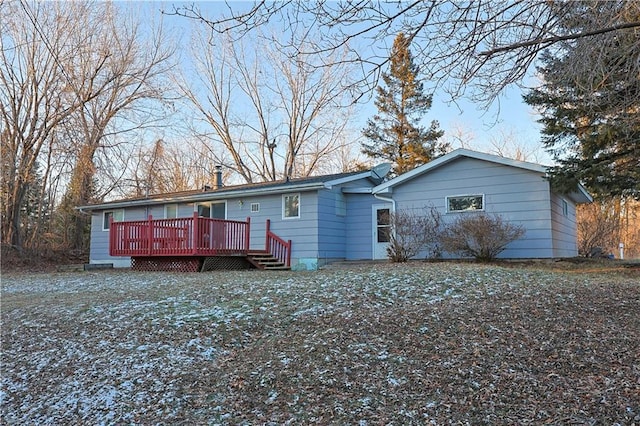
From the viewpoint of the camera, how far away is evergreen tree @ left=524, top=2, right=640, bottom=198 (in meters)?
4.79

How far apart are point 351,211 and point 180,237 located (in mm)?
5259

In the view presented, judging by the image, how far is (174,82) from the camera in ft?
77.5

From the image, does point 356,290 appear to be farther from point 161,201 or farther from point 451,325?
point 161,201

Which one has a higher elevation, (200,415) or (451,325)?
(451,325)

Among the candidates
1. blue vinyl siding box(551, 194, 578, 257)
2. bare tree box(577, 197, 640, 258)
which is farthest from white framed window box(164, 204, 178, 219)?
bare tree box(577, 197, 640, 258)

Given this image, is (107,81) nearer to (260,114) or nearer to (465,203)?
(260,114)

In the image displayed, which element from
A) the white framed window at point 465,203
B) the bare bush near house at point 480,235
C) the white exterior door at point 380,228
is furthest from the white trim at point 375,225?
the bare bush near house at point 480,235

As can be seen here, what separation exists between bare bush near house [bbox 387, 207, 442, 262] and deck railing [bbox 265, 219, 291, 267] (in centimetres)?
299

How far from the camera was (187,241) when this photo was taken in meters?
11.5

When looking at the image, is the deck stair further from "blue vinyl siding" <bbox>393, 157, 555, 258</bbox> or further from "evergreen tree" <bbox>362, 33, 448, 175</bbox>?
"evergreen tree" <bbox>362, 33, 448, 175</bbox>

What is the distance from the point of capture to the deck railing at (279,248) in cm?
1291

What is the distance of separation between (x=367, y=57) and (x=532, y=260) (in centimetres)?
841

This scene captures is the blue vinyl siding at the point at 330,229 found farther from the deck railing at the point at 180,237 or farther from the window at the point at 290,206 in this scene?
the deck railing at the point at 180,237

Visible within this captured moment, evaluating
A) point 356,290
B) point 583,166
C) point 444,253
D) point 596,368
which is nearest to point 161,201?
point 444,253
